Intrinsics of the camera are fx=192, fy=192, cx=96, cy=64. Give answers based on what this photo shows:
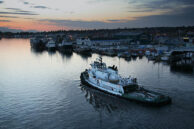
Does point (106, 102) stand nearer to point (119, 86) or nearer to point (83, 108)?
point (119, 86)

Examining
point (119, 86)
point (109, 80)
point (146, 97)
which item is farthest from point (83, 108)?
point (146, 97)

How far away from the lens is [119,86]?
2139 centimetres

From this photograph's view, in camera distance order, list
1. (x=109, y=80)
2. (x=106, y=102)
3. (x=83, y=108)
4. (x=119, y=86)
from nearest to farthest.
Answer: (x=83, y=108)
(x=106, y=102)
(x=119, y=86)
(x=109, y=80)

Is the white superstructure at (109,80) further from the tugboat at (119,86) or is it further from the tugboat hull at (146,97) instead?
the tugboat hull at (146,97)

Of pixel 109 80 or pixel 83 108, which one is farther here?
pixel 109 80

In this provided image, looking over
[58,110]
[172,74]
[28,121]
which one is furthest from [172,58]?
[28,121]

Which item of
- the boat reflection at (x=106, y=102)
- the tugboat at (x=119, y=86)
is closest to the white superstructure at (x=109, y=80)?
the tugboat at (x=119, y=86)

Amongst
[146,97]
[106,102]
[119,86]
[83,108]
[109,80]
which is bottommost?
[83,108]

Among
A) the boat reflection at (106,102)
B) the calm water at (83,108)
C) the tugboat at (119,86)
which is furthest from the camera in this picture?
the tugboat at (119,86)

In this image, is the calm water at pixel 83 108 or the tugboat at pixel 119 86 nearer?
the calm water at pixel 83 108

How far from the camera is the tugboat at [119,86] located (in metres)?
19.1

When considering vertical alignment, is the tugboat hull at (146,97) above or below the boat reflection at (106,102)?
above

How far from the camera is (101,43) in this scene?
3371 inches

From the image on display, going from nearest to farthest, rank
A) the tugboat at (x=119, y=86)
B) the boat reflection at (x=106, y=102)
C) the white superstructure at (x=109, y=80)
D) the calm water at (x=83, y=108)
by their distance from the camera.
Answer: the calm water at (x=83, y=108) < the boat reflection at (x=106, y=102) < the tugboat at (x=119, y=86) < the white superstructure at (x=109, y=80)
